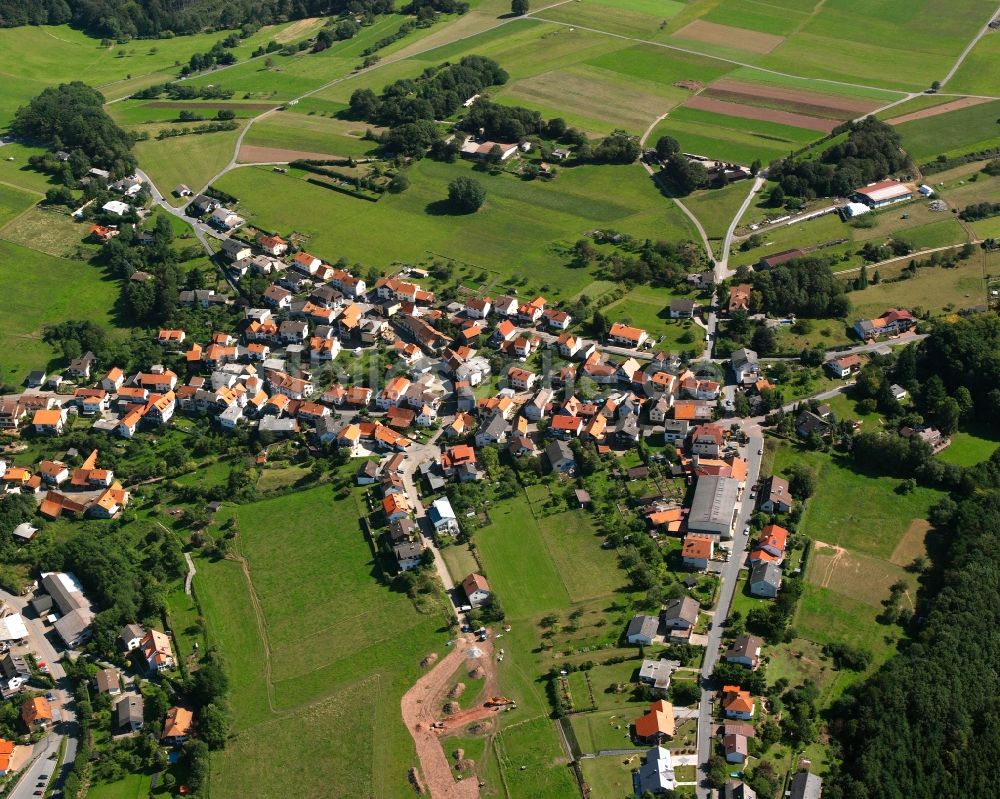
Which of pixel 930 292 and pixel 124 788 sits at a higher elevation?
pixel 930 292

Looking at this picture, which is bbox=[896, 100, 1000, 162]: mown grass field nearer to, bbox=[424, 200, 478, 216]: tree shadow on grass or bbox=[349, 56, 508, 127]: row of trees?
bbox=[424, 200, 478, 216]: tree shadow on grass

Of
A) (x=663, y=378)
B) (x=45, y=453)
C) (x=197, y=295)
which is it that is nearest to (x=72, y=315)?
(x=197, y=295)

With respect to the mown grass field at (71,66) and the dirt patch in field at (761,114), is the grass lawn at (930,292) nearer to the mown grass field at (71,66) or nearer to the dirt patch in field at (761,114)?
the dirt patch in field at (761,114)

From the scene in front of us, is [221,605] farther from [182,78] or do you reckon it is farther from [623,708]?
[182,78]

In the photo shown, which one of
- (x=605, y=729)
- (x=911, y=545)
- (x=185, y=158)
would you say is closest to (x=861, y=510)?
(x=911, y=545)

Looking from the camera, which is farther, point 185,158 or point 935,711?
A: point 185,158

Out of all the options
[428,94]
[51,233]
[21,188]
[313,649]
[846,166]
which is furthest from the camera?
[428,94]

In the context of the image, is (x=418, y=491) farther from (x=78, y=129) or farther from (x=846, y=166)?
(x=78, y=129)

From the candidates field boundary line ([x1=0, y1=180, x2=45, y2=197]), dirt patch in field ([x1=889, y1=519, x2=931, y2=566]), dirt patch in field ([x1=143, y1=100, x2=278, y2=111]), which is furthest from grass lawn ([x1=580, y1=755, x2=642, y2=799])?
dirt patch in field ([x1=143, y1=100, x2=278, y2=111])
